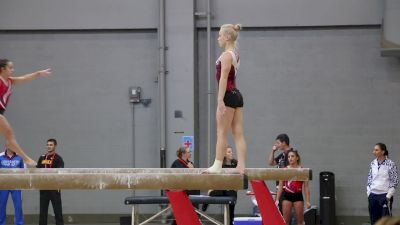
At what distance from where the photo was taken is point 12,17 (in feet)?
48.0

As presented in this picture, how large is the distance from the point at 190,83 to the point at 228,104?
7.67 m

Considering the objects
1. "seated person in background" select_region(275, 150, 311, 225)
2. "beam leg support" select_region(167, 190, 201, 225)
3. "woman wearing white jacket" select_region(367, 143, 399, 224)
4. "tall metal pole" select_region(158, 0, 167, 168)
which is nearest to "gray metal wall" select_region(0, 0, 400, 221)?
"tall metal pole" select_region(158, 0, 167, 168)

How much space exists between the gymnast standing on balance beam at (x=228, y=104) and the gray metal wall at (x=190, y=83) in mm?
7590

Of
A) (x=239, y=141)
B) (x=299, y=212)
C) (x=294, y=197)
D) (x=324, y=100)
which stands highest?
(x=324, y=100)

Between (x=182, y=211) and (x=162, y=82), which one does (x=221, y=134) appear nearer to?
(x=182, y=211)

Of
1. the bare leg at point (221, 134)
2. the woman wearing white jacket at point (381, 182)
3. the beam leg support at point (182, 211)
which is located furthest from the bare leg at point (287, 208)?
the bare leg at point (221, 134)

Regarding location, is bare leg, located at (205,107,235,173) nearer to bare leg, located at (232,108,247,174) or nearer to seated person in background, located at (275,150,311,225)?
bare leg, located at (232,108,247,174)

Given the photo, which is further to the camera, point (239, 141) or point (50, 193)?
point (50, 193)

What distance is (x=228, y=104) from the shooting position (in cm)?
668

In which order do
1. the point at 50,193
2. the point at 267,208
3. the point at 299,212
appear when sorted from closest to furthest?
the point at 267,208
the point at 299,212
the point at 50,193

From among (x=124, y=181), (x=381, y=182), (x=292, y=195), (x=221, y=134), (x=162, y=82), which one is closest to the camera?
(x=124, y=181)

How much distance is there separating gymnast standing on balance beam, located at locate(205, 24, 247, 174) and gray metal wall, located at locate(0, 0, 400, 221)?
7.59m

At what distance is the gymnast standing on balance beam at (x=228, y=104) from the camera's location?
21.7ft

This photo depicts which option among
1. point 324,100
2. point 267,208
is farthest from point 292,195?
point 324,100
